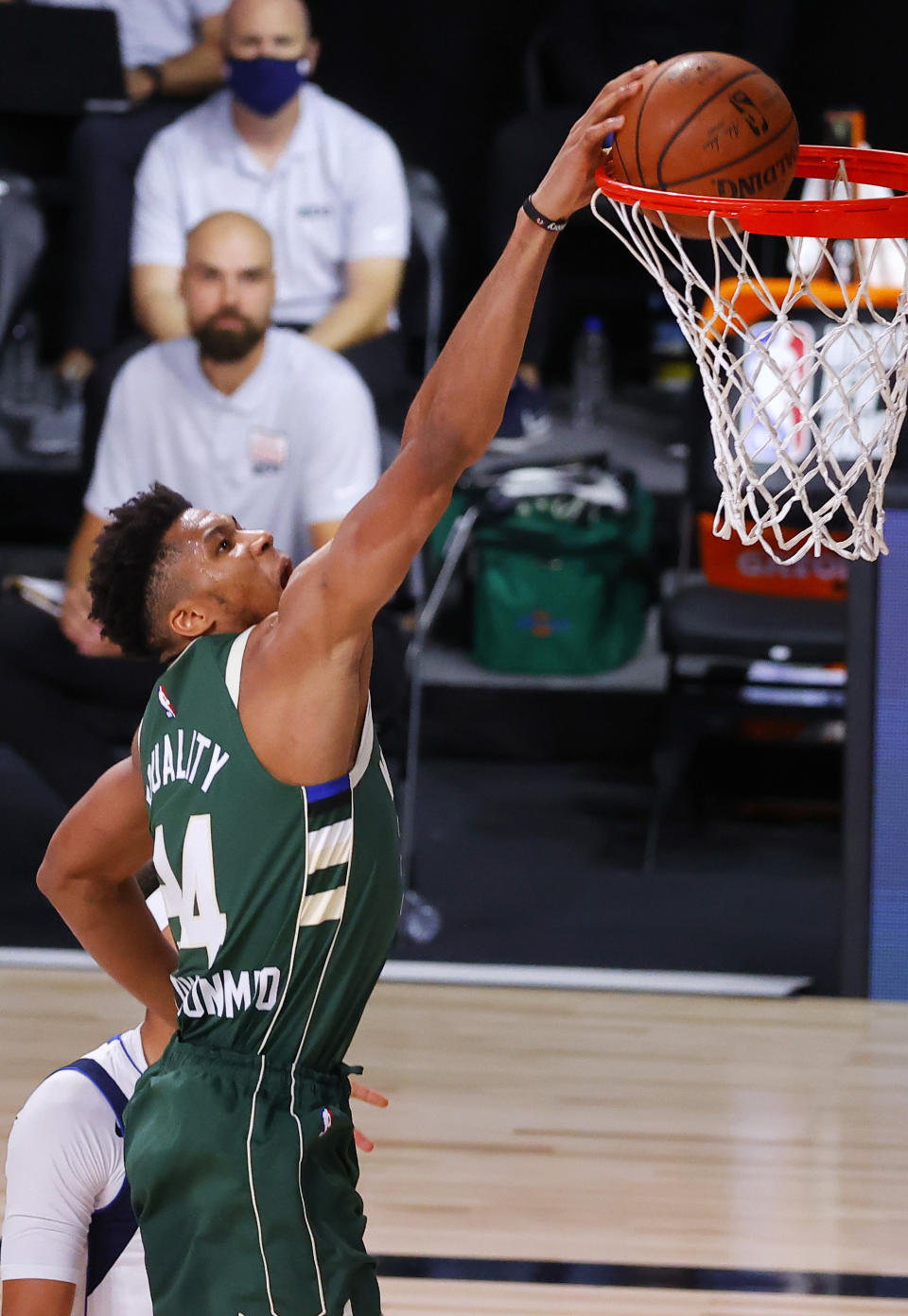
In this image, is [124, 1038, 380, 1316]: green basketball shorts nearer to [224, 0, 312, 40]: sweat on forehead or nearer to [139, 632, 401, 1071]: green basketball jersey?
[139, 632, 401, 1071]: green basketball jersey

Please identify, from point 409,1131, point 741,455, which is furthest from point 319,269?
point 741,455

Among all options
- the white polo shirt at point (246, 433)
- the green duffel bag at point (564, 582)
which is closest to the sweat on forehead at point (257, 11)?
the white polo shirt at point (246, 433)

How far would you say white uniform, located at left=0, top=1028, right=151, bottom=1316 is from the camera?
2.06 metres

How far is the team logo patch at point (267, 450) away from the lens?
4586mm

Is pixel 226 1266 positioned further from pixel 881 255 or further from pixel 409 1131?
pixel 881 255

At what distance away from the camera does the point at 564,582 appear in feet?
18.2

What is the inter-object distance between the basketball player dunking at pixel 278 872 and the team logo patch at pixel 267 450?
8.62 feet

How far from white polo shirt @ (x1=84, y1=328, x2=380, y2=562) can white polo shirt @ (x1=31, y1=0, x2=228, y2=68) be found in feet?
5.84

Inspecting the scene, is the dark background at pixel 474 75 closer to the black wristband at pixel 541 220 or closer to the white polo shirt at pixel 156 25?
the white polo shirt at pixel 156 25

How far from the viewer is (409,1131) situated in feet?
10.6

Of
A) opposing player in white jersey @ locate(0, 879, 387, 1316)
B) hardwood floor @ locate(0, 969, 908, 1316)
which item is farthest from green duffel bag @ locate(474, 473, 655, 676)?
opposing player in white jersey @ locate(0, 879, 387, 1316)

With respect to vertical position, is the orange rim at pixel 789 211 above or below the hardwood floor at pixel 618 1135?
above

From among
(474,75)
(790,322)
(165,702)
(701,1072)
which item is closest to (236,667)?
(165,702)

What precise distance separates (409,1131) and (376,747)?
1456mm
